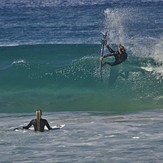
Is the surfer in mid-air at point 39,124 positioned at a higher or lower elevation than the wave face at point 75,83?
lower

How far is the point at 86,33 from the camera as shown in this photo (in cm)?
5866

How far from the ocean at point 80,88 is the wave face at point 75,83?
4 centimetres

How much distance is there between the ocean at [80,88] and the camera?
2541cm

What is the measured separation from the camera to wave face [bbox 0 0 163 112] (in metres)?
36.7

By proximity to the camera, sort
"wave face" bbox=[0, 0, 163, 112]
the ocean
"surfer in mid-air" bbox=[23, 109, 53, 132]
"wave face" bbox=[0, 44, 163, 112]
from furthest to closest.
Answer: "wave face" bbox=[0, 0, 163, 112]
"wave face" bbox=[0, 44, 163, 112]
"surfer in mid-air" bbox=[23, 109, 53, 132]
the ocean

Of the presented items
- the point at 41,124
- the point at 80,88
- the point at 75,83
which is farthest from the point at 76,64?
the point at 41,124

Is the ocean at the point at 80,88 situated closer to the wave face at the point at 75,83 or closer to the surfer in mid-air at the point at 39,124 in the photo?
the wave face at the point at 75,83

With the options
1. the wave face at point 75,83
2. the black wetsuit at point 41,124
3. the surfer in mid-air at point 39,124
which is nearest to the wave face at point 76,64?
the wave face at point 75,83

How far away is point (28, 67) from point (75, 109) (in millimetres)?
10521

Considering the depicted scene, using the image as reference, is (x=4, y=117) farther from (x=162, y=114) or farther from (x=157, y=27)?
(x=157, y=27)

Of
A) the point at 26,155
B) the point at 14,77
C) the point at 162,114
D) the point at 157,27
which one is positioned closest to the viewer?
the point at 26,155

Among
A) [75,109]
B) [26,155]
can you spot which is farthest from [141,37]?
[26,155]

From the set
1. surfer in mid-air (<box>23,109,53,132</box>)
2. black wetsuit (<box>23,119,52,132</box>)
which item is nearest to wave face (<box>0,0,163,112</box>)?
black wetsuit (<box>23,119,52,132</box>)

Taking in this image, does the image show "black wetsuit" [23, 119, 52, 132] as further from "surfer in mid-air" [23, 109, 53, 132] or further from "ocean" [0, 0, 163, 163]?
"ocean" [0, 0, 163, 163]
